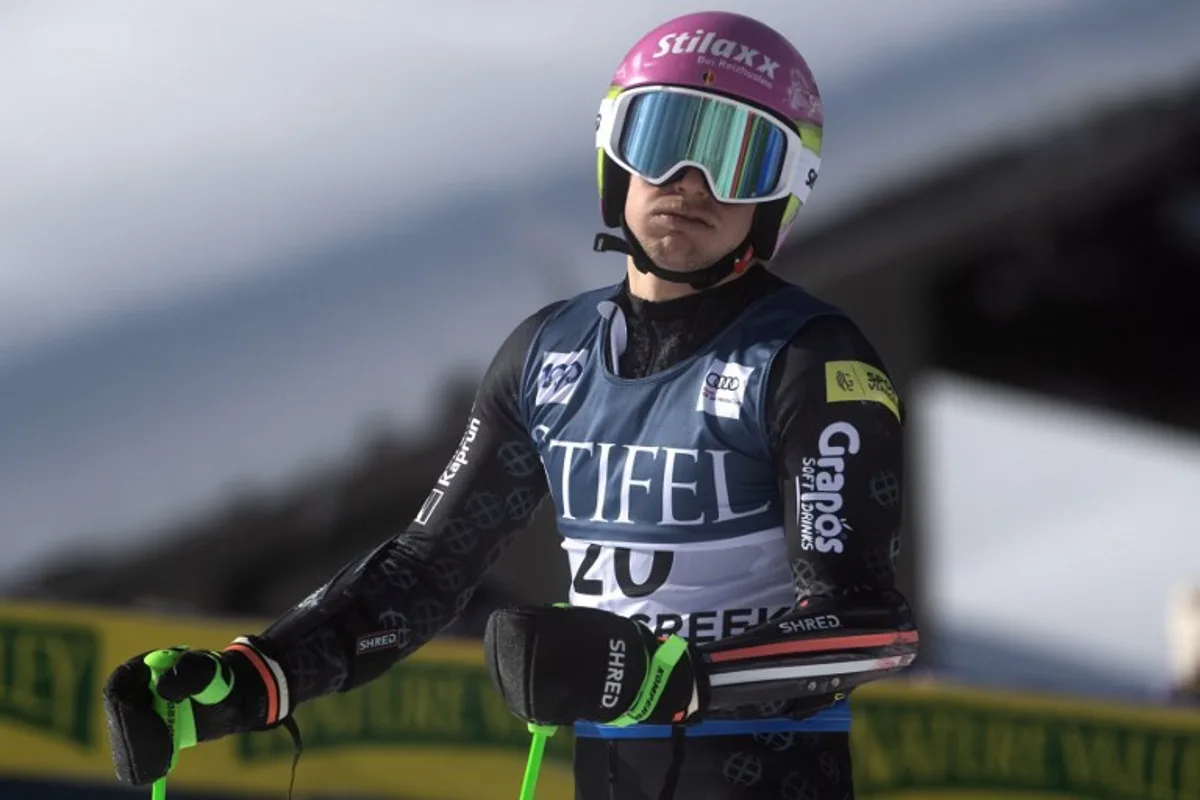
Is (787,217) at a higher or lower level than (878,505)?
higher

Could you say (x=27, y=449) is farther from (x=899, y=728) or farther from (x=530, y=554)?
(x=899, y=728)

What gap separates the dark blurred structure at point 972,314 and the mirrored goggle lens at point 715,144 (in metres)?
3.98

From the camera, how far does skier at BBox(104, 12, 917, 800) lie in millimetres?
3232

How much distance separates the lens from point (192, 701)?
3459 millimetres

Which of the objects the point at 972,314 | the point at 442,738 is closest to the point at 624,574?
the point at 442,738

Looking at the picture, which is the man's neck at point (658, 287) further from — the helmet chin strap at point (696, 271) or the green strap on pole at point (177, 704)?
the green strap on pole at point (177, 704)

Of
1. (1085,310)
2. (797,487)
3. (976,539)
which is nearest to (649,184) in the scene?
(797,487)

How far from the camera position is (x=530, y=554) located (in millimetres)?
10844

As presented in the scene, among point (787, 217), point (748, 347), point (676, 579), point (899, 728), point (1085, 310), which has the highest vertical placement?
point (1085, 310)

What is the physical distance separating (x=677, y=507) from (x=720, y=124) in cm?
65

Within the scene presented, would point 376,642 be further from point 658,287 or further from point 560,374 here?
point 658,287

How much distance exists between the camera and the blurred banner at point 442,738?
21.2ft

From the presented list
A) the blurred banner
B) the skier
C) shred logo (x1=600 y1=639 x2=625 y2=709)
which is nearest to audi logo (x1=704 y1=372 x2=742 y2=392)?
the skier

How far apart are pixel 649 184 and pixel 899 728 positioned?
169 inches
